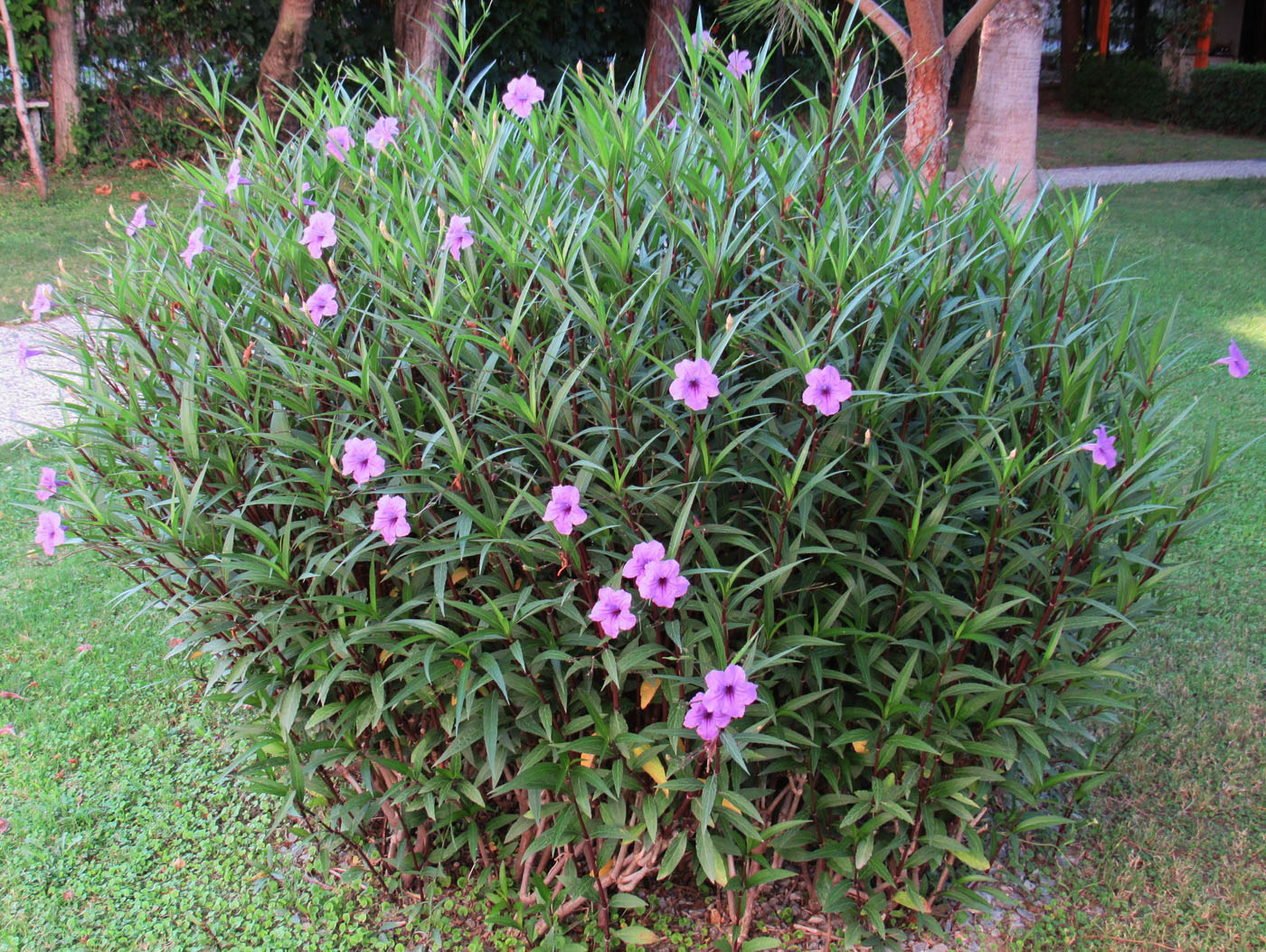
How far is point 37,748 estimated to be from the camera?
3123 millimetres

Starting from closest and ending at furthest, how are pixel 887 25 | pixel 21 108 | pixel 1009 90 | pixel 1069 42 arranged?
pixel 887 25 → pixel 1009 90 → pixel 21 108 → pixel 1069 42

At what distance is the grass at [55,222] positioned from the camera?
25.0ft

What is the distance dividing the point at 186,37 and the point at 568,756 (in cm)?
1153

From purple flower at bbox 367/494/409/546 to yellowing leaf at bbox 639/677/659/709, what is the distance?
0.56 meters

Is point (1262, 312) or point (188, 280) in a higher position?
point (188, 280)

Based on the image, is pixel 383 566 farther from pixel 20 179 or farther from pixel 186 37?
pixel 186 37

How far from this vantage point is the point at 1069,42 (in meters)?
16.9

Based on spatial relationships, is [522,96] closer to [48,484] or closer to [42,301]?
[42,301]

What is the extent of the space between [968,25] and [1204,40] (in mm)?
14878

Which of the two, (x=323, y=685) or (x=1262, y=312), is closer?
(x=323, y=685)

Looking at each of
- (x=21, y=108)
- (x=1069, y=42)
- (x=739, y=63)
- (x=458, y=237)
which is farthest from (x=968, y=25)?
(x=1069, y=42)

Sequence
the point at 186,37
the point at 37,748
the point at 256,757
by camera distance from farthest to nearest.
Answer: the point at 186,37, the point at 37,748, the point at 256,757

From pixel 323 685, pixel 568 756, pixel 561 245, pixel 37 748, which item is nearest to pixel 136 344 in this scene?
pixel 323 685

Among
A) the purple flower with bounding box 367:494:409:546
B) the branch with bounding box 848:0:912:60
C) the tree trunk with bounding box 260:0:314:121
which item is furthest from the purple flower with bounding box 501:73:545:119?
the tree trunk with bounding box 260:0:314:121
